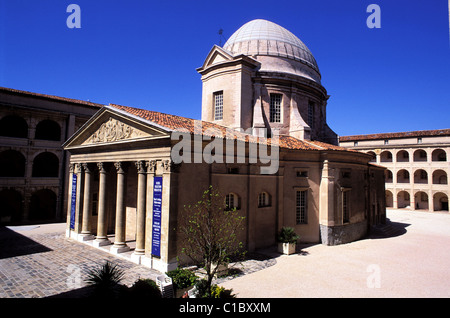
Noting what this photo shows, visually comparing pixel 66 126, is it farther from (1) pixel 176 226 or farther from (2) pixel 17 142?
(1) pixel 176 226

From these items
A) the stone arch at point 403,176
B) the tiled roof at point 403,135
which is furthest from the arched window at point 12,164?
the stone arch at point 403,176

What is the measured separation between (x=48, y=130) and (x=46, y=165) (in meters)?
3.98

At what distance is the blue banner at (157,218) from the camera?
14555 millimetres

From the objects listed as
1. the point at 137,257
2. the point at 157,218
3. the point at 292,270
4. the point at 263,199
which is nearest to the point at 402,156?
the point at 263,199

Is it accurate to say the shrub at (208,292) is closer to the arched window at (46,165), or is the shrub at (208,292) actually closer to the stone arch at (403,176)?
the arched window at (46,165)

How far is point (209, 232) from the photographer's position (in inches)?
433

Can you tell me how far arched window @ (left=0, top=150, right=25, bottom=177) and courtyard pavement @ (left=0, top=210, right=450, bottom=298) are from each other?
11.4 metres

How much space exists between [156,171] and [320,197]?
42.7ft

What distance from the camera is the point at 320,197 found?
70.8 feet

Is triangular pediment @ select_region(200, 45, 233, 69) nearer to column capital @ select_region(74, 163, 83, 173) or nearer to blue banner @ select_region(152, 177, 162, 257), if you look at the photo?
column capital @ select_region(74, 163, 83, 173)

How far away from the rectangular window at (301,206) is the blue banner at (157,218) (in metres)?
11.4

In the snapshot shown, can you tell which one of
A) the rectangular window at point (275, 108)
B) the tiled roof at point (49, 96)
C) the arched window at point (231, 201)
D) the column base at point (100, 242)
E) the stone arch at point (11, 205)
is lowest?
the column base at point (100, 242)

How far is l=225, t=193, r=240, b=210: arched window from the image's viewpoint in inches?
698

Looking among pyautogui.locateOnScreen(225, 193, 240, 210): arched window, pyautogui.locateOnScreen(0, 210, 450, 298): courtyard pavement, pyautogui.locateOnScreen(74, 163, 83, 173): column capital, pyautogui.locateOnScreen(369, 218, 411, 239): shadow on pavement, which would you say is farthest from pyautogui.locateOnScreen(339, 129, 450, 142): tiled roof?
pyautogui.locateOnScreen(74, 163, 83, 173): column capital
